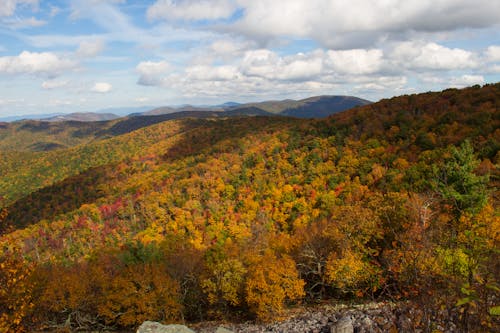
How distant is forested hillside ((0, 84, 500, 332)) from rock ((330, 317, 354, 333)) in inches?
125

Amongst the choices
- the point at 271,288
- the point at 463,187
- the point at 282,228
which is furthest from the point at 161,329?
the point at 282,228

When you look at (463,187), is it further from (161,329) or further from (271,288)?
(161,329)

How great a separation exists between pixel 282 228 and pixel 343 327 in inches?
2594

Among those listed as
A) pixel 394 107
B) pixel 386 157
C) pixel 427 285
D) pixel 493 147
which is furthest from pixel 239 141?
pixel 427 285

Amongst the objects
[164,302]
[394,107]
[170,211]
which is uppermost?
[394,107]

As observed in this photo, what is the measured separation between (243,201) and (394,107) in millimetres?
74678

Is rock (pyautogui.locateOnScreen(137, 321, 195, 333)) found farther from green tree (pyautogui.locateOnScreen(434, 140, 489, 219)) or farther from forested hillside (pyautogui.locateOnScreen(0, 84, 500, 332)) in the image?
green tree (pyautogui.locateOnScreen(434, 140, 489, 219))

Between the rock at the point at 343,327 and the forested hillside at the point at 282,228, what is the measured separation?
3.17m

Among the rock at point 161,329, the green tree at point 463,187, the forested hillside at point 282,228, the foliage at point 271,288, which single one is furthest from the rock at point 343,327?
the green tree at point 463,187

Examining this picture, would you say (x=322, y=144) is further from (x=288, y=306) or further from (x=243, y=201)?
(x=288, y=306)

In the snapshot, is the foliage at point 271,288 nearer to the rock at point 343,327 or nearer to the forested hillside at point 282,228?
the forested hillside at point 282,228

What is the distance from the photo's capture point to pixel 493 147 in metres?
54.4

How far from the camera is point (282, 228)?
81188 millimetres

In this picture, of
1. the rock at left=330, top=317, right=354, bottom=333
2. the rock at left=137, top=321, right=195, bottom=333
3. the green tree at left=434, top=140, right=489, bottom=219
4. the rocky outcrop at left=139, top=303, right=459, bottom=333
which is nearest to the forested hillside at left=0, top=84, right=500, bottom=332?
the green tree at left=434, top=140, right=489, bottom=219
